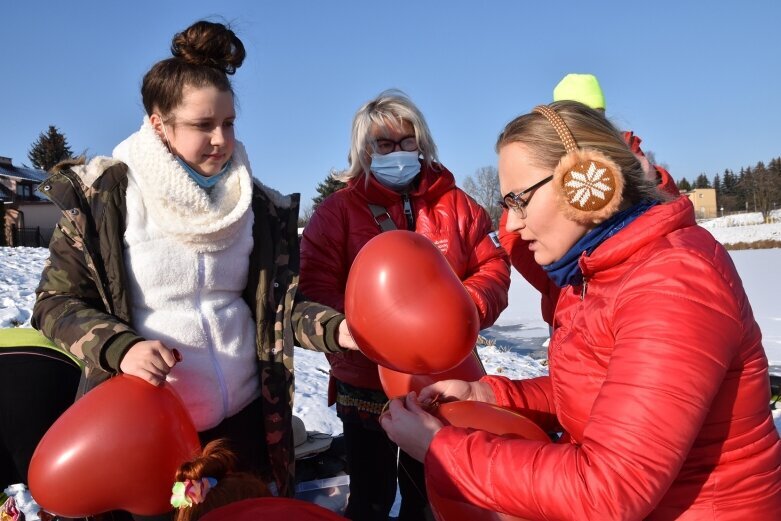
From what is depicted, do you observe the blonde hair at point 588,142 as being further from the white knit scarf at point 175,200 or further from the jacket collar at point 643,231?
the white knit scarf at point 175,200

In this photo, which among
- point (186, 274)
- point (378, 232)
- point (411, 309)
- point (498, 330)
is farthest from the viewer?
point (498, 330)

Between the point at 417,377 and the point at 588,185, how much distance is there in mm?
1037

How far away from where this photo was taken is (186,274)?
2023mm

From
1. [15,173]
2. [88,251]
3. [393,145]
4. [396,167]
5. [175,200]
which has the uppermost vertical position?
[15,173]

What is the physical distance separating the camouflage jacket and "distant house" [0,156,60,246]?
86.0 ft

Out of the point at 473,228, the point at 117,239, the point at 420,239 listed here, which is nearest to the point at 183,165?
the point at 117,239

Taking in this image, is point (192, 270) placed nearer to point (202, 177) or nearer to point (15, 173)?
point (202, 177)

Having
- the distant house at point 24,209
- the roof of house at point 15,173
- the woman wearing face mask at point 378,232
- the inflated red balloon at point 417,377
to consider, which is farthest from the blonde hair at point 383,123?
the roof of house at point 15,173

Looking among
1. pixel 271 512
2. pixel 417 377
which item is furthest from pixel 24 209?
pixel 271 512

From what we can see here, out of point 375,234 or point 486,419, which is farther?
point 375,234

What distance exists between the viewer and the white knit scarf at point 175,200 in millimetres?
2012

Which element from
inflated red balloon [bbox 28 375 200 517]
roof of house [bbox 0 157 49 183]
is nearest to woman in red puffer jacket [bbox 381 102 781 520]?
inflated red balloon [bbox 28 375 200 517]

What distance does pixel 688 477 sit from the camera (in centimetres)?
138

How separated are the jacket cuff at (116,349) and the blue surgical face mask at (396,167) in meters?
1.40
